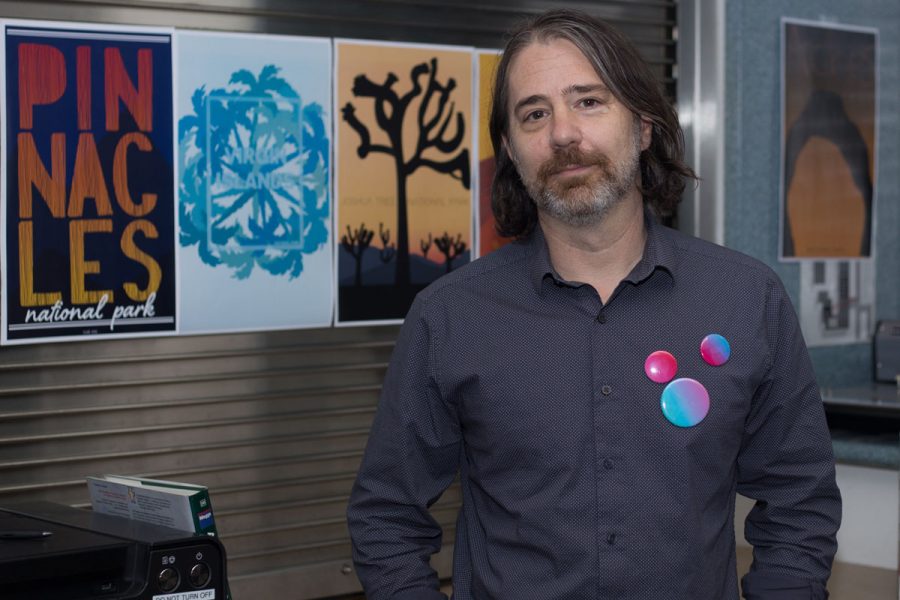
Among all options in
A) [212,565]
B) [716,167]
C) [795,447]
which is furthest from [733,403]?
[716,167]

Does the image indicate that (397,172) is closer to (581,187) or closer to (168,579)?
(581,187)

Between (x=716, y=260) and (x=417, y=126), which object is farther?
(x=417, y=126)

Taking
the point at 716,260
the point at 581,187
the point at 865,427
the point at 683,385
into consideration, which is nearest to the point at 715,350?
the point at 683,385

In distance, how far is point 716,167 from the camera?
372 centimetres

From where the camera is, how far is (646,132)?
2.36 meters

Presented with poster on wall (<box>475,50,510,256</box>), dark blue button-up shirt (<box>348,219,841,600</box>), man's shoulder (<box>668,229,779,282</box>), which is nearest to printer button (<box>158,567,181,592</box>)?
dark blue button-up shirt (<box>348,219,841,600</box>)

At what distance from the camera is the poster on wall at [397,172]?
3.21m

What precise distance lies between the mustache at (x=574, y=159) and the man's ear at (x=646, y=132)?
22 centimetres

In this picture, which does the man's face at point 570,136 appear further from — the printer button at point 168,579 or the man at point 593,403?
the printer button at point 168,579

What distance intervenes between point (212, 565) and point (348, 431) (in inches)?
43.4

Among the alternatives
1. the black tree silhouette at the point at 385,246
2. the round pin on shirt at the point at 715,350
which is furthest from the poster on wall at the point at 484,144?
the round pin on shirt at the point at 715,350

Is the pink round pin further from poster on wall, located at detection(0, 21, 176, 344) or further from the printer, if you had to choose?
poster on wall, located at detection(0, 21, 176, 344)

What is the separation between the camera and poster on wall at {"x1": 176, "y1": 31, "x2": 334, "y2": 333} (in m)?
2.98

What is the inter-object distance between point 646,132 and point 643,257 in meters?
0.32
